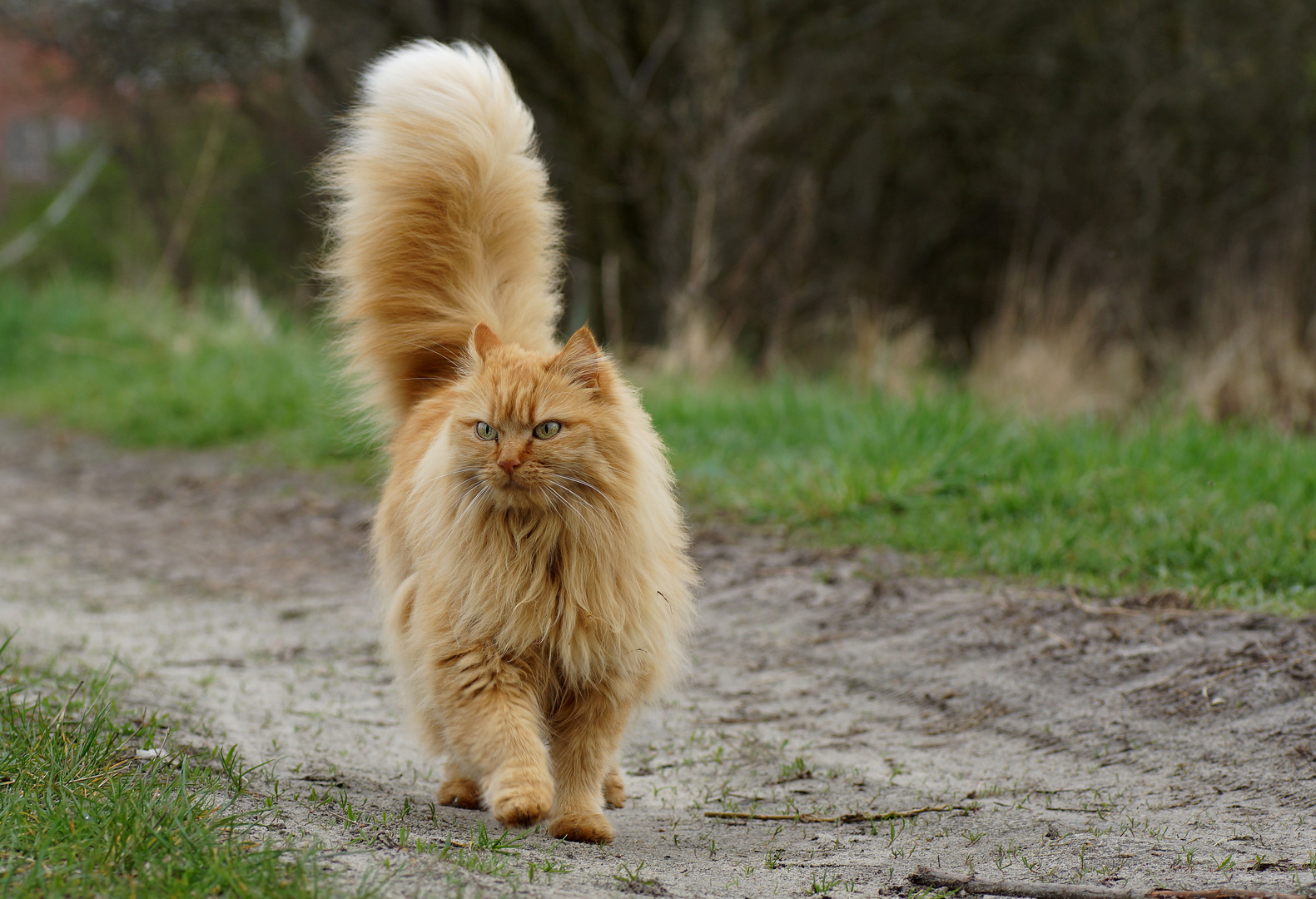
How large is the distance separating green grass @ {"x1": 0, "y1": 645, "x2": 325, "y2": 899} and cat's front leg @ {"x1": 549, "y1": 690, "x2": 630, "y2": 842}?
824 millimetres

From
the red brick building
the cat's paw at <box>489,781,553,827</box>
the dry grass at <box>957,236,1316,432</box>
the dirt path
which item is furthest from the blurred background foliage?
the cat's paw at <box>489,781,553,827</box>

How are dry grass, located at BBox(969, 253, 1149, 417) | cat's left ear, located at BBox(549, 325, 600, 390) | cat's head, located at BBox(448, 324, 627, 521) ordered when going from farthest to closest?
1. dry grass, located at BBox(969, 253, 1149, 417)
2. cat's left ear, located at BBox(549, 325, 600, 390)
3. cat's head, located at BBox(448, 324, 627, 521)

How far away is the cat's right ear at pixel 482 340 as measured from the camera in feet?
10.7

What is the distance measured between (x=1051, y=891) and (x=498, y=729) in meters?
1.32

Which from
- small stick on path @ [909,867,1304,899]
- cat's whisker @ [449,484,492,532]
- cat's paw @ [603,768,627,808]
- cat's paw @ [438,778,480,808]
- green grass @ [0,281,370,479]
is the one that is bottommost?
green grass @ [0,281,370,479]

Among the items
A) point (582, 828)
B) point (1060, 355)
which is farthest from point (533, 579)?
point (1060, 355)

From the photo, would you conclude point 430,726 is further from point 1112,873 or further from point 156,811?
point 1112,873

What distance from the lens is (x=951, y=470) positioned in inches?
237

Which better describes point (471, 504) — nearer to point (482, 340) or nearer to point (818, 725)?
point (482, 340)

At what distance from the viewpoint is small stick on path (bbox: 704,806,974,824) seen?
10.5ft

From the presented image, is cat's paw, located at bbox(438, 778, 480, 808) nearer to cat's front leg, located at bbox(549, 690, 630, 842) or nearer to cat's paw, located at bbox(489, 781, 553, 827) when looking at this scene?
cat's front leg, located at bbox(549, 690, 630, 842)

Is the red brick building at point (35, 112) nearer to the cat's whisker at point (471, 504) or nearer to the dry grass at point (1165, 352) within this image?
the dry grass at point (1165, 352)

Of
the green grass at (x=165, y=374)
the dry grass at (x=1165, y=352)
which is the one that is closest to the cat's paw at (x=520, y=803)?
the green grass at (x=165, y=374)

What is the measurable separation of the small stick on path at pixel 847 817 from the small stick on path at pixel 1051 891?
1.60ft
